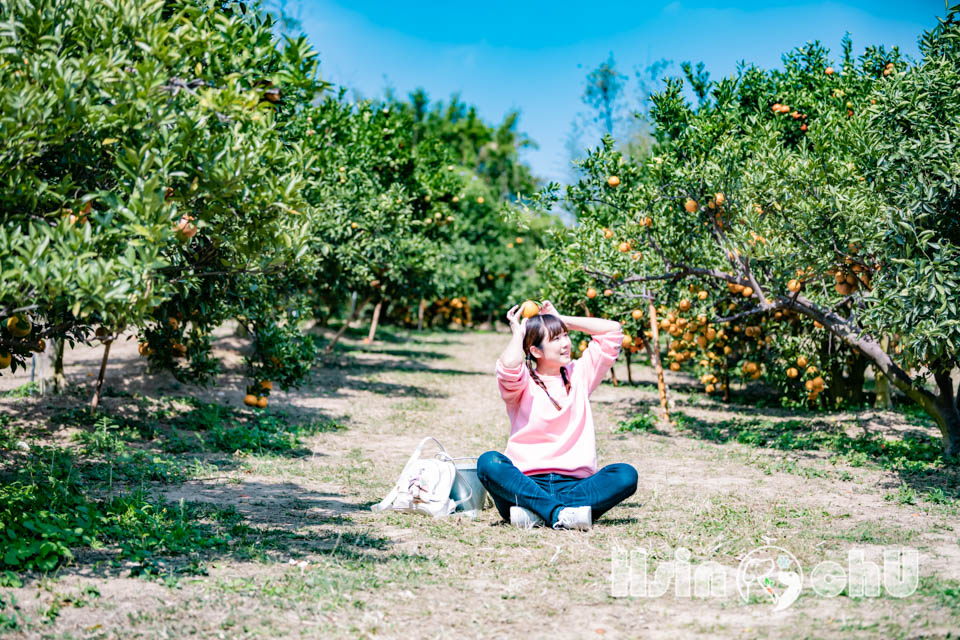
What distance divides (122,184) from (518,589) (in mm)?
2712

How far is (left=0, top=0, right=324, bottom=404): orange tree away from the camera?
360cm

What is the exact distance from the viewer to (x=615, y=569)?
4.43 metres

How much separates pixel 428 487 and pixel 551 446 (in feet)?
2.98

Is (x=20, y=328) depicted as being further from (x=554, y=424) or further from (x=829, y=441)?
(x=829, y=441)

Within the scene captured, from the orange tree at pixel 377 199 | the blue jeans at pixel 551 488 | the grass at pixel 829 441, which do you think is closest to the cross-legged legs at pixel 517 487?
the blue jeans at pixel 551 488

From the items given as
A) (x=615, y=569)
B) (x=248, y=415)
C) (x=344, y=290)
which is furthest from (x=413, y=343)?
(x=615, y=569)

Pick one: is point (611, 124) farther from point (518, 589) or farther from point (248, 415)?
point (518, 589)

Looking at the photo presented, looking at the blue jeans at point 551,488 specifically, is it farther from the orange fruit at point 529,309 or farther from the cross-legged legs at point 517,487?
the orange fruit at point 529,309

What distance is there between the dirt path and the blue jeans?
0.62ft

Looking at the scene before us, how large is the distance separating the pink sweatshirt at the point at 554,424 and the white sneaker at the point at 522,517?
24 centimetres

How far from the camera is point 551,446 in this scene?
5.30 m

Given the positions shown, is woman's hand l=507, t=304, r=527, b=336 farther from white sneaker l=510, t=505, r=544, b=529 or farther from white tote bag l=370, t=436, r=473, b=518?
white sneaker l=510, t=505, r=544, b=529

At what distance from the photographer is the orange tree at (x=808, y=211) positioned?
591cm

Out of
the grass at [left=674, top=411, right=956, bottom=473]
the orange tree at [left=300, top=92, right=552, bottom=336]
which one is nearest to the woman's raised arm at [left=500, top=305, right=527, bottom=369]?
the grass at [left=674, top=411, right=956, bottom=473]
